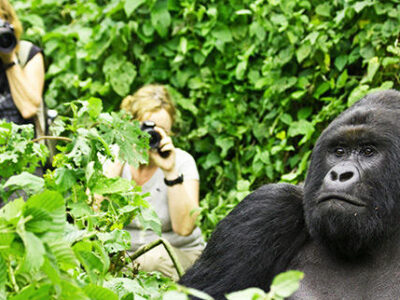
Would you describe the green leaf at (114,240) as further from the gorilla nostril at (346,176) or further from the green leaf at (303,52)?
the green leaf at (303,52)

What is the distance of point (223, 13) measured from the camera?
5480 mm

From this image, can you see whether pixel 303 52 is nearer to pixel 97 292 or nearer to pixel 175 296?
pixel 97 292

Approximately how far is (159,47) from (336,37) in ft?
5.63

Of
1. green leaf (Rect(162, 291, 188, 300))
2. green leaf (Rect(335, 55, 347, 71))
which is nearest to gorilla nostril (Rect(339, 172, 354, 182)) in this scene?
green leaf (Rect(162, 291, 188, 300))

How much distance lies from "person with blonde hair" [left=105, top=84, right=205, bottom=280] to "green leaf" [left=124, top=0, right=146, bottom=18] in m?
1.57

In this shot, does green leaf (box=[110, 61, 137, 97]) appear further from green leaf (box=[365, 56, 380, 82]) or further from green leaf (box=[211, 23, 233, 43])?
green leaf (box=[365, 56, 380, 82])

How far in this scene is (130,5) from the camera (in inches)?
227

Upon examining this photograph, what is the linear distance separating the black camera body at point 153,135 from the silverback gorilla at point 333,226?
0.96 metres

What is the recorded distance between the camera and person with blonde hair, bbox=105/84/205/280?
12.6 ft

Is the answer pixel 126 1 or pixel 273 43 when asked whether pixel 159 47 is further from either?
pixel 273 43

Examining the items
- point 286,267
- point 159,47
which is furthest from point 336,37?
point 286,267

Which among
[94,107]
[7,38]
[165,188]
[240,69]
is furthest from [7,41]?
[240,69]

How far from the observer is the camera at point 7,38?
154 inches

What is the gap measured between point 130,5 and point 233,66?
3.25 ft
